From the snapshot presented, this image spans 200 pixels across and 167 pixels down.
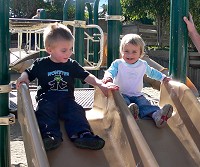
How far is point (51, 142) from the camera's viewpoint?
2.46m

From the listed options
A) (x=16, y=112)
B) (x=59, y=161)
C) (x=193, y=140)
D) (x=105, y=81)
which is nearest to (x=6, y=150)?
(x=16, y=112)

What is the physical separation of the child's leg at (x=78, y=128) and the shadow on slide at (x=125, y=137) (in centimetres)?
6

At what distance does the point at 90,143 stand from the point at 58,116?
1.08ft

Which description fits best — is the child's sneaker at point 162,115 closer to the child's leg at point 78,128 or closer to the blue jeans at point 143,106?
the blue jeans at point 143,106

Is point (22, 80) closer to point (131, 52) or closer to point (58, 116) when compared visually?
point (58, 116)

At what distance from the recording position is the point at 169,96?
10.2ft

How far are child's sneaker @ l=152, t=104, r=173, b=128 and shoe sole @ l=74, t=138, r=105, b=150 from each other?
49 centimetres

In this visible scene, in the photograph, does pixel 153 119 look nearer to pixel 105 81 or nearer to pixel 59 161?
pixel 105 81

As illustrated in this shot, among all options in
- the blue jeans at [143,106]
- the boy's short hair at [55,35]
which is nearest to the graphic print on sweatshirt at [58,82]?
the boy's short hair at [55,35]

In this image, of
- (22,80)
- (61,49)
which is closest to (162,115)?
(61,49)

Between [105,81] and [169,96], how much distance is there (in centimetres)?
53

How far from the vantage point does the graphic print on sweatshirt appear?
2760 mm

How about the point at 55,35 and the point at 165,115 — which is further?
the point at 165,115

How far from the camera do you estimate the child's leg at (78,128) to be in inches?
100
